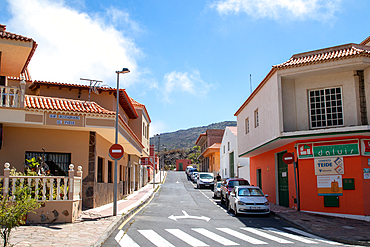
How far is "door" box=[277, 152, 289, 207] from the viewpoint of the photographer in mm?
18797

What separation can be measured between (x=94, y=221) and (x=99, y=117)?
4.73 m

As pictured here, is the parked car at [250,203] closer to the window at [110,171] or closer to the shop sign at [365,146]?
the shop sign at [365,146]

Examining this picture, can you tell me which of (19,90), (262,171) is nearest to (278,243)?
(19,90)

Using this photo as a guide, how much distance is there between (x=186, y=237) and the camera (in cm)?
998

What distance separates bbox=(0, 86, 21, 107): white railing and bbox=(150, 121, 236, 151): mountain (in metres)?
127

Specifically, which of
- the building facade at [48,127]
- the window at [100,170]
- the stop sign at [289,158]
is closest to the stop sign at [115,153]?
the building facade at [48,127]

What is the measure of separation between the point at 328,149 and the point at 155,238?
9.82 m

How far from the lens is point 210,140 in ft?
196

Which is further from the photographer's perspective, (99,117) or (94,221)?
(99,117)

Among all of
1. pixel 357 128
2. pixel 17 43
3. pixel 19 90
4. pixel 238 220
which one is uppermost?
pixel 17 43

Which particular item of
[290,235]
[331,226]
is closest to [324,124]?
[331,226]

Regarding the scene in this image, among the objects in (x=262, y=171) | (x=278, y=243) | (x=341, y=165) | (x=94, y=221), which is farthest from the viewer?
(x=262, y=171)

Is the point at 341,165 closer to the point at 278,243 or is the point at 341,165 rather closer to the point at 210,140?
the point at 278,243

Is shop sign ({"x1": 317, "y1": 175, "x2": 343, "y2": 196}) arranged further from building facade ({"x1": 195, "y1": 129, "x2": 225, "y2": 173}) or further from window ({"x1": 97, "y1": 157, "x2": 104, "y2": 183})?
building facade ({"x1": 195, "y1": 129, "x2": 225, "y2": 173})
